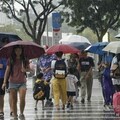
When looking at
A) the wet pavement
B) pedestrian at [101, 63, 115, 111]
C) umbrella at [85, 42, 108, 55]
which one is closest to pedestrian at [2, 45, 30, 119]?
the wet pavement

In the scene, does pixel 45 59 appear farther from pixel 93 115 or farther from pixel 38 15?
pixel 38 15

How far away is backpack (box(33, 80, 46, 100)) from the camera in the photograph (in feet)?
49.8

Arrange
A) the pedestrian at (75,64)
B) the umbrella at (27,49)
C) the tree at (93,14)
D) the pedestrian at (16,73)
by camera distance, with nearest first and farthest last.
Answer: the pedestrian at (16,73) < the umbrella at (27,49) < the pedestrian at (75,64) < the tree at (93,14)

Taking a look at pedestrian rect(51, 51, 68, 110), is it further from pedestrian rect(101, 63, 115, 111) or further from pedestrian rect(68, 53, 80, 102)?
pedestrian rect(68, 53, 80, 102)

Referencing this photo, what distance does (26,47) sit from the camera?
41.1 ft

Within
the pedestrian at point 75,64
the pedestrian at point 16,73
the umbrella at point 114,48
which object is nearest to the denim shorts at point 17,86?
the pedestrian at point 16,73

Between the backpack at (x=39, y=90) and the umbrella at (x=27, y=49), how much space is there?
2.66 meters

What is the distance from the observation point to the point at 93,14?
111 feet

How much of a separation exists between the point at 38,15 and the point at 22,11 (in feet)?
5.05

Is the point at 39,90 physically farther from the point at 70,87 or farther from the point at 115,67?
the point at 115,67

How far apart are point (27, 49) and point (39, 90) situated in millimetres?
2903

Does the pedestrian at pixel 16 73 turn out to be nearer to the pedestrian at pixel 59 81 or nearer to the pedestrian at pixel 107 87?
the pedestrian at pixel 59 81

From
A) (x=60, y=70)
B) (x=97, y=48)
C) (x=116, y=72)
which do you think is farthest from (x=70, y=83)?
(x=97, y=48)

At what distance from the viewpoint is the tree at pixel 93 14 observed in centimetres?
3203
